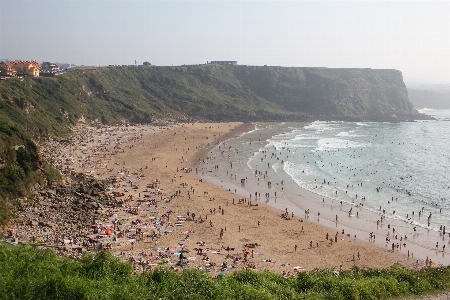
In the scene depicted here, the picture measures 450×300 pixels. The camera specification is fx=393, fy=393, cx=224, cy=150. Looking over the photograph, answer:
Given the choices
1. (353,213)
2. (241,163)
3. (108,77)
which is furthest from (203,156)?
(108,77)

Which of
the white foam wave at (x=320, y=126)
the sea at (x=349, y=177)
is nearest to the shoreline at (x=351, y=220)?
the sea at (x=349, y=177)

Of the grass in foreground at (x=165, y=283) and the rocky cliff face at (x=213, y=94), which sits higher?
the rocky cliff face at (x=213, y=94)

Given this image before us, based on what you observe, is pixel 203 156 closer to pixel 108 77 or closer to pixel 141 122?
pixel 141 122

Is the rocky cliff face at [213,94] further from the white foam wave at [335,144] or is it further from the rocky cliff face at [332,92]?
the white foam wave at [335,144]

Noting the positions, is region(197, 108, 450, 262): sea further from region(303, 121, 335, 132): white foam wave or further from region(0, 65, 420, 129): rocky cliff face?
region(0, 65, 420, 129): rocky cliff face

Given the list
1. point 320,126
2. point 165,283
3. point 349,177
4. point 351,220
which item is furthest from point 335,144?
point 165,283
